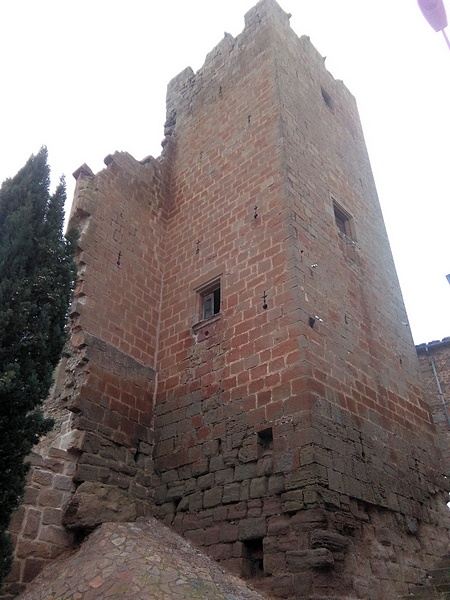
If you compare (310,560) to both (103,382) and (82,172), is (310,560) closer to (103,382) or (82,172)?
(103,382)

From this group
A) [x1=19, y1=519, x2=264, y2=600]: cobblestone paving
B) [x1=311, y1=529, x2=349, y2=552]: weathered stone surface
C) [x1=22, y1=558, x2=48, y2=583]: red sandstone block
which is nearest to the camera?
[x1=19, y1=519, x2=264, y2=600]: cobblestone paving

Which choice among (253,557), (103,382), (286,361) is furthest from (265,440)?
(103,382)

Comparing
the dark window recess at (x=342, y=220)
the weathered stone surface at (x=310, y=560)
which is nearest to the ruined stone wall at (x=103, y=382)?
the weathered stone surface at (x=310, y=560)

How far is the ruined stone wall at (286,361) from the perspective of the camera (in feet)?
23.3

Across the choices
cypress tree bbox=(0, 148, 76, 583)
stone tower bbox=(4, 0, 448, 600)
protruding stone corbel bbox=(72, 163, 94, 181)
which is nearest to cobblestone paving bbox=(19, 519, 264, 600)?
stone tower bbox=(4, 0, 448, 600)

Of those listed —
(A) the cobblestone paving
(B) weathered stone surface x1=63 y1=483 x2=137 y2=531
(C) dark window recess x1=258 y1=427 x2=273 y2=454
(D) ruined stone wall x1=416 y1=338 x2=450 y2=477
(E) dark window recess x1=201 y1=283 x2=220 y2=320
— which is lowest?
(A) the cobblestone paving

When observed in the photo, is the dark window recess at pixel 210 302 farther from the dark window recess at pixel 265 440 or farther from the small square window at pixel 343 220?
the small square window at pixel 343 220

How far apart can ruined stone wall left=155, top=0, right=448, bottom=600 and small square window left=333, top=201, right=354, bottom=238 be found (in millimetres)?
45

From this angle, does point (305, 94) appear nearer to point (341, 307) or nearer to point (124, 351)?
point (341, 307)

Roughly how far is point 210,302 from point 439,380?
9492 mm

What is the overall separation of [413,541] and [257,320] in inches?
160

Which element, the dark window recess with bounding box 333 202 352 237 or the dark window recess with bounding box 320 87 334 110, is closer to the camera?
the dark window recess with bounding box 333 202 352 237

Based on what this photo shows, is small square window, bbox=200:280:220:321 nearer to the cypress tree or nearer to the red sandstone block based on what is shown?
the cypress tree

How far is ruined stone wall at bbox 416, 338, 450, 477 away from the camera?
15930 mm
